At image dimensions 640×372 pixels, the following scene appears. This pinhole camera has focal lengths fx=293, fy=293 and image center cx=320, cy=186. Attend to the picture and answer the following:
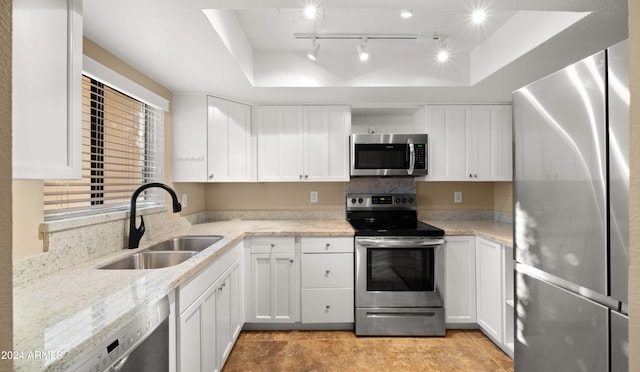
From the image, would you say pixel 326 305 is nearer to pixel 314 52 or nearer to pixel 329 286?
pixel 329 286

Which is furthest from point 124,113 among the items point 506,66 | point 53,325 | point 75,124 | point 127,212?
point 506,66

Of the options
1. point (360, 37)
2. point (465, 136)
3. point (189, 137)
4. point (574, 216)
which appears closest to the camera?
point (574, 216)

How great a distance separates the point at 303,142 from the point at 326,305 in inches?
62.0

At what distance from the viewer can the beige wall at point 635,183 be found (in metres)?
0.57

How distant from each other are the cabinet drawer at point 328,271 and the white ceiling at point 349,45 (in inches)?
58.8

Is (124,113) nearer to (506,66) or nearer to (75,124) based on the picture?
(75,124)

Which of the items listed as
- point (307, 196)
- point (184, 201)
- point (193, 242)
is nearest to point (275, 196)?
point (307, 196)

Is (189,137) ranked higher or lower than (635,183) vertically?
higher

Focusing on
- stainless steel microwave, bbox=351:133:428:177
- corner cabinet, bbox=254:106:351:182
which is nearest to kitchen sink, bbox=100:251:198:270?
corner cabinet, bbox=254:106:351:182

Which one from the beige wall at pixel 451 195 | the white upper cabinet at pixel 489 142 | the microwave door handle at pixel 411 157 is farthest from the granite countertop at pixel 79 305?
the white upper cabinet at pixel 489 142

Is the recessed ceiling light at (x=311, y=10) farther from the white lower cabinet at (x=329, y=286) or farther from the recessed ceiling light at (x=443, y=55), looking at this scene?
the white lower cabinet at (x=329, y=286)

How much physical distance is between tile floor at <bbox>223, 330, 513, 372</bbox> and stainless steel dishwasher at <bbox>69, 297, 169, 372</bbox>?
3.55 feet

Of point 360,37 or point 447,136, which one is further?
point 447,136

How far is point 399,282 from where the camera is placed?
2564 millimetres
